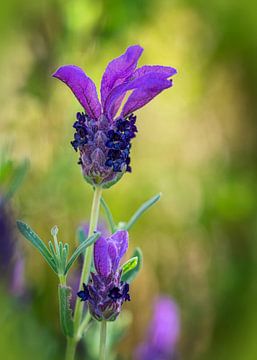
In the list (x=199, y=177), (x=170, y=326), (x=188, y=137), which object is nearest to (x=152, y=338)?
(x=170, y=326)

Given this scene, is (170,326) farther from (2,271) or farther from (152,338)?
(2,271)

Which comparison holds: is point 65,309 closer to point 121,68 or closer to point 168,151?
point 121,68

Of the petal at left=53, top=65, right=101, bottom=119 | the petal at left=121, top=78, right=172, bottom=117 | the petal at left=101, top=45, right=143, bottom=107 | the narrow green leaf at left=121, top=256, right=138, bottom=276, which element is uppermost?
the petal at left=101, top=45, right=143, bottom=107

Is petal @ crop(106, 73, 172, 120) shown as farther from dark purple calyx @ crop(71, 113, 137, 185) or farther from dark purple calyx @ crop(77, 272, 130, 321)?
dark purple calyx @ crop(77, 272, 130, 321)

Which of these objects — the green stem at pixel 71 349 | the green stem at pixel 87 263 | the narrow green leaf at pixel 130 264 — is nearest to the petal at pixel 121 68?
the green stem at pixel 87 263

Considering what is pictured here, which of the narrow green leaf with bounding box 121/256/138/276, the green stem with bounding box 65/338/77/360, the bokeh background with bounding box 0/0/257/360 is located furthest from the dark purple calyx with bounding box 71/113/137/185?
the bokeh background with bounding box 0/0/257/360

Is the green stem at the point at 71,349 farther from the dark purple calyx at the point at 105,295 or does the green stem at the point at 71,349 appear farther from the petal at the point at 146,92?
the petal at the point at 146,92
